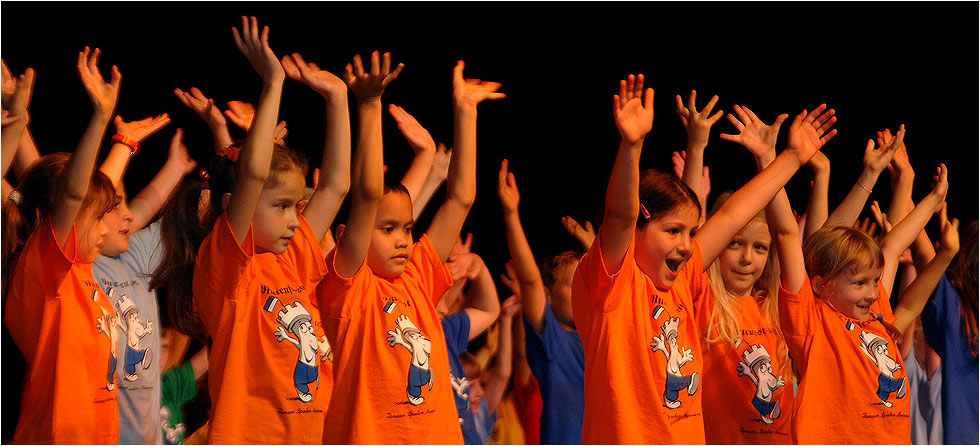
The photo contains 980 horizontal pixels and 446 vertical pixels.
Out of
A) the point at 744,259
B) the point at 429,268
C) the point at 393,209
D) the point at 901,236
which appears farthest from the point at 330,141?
the point at 901,236

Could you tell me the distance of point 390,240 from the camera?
265 centimetres

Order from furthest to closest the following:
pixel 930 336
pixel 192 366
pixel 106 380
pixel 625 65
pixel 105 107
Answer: pixel 625 65, pixel 930 336, pixel 192 366, pixel 106 380, pixel 105 107

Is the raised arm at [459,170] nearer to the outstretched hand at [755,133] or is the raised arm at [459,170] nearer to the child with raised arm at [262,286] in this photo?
the child with raised arm at [262,286]

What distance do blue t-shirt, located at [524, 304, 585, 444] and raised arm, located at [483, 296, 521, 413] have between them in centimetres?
32

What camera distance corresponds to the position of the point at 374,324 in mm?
2570

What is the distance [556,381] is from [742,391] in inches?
27.5

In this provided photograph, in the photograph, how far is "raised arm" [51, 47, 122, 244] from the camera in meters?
2.30

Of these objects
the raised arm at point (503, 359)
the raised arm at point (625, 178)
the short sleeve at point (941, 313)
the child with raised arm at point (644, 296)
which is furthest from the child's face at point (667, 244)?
the short sleeve at point (941, 313)

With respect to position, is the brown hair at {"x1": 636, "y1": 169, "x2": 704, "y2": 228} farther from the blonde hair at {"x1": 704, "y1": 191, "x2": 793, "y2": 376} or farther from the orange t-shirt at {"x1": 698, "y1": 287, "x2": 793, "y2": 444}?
the orange t-shirt at {"x1": 698, "y1": 287, "x2": 793, "y2": 444}

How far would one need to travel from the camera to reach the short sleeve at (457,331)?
3.37m

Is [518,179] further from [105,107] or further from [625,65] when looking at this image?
[105,107]

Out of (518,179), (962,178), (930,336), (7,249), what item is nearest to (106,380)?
(7,249)

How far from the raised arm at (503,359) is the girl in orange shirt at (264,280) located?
133 cm

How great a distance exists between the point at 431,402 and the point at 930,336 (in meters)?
2.25
